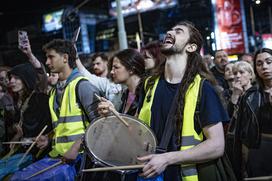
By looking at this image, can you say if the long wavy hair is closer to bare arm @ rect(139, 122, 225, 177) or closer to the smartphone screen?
bare arm @ rect(139, 122, 225, 177)

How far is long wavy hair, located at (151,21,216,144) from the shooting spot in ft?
8.61

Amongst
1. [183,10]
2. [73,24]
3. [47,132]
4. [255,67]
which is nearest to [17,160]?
[47,132]

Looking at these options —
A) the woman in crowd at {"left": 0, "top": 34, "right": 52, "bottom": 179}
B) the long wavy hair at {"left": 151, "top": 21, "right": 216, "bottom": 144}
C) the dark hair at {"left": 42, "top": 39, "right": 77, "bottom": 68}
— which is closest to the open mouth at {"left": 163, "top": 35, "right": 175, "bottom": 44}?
the long wavy hair at {"left": 151, "top": 21, "right": 216, "bottom": 144}

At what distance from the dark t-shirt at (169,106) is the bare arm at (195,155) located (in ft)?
0.22

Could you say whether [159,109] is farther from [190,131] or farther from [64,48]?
[64,48]

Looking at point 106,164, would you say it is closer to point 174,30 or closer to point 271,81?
point 174,30

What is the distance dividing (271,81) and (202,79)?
1.55m

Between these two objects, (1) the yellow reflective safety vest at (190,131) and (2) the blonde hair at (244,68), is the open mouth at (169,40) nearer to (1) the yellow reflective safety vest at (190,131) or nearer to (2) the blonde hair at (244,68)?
(1) the yellow reflective safety vest at (190,131)

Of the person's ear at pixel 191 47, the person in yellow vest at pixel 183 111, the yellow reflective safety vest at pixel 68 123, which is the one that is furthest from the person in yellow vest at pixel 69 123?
the person's ear at pixel 191 47

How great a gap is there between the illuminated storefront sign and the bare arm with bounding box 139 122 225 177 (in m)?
20.5

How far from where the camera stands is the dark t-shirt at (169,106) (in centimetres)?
255

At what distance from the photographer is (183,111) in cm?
263

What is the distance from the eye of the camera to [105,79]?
534 centimetres

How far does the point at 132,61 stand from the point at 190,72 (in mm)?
1530
